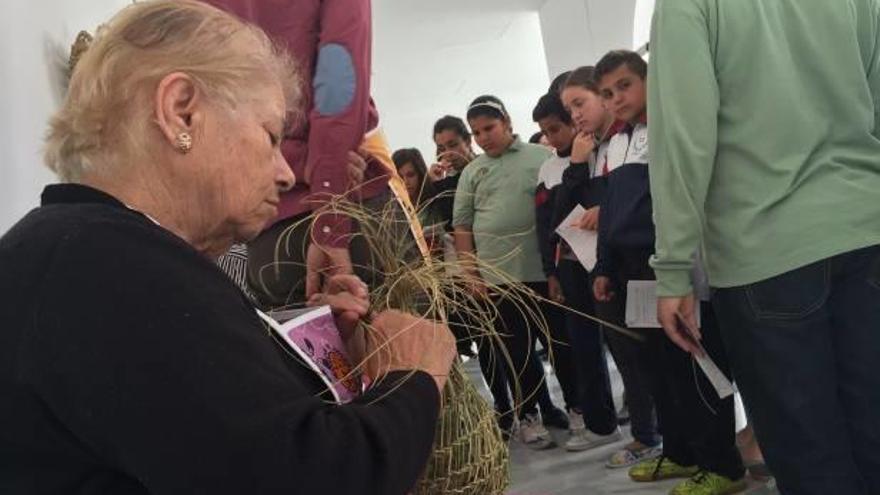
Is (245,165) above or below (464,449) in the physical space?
above

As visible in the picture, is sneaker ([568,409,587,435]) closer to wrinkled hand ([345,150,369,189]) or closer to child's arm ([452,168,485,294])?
child's arm ([452,168,485,294])

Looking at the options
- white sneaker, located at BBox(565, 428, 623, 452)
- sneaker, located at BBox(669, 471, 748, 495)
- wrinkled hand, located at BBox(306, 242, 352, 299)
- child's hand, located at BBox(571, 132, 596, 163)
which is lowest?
white sneaker, located at BBox(565, 428, 623, 452)

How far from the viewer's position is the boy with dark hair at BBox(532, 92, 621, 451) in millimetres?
2564

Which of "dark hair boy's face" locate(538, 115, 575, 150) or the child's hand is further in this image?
"dark hair boy's face" locate(538, 115, 575, 150)

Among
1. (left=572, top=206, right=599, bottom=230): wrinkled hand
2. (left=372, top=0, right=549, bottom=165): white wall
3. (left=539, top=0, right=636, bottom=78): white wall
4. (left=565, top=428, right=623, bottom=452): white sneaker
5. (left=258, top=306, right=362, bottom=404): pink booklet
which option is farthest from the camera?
(left=372, top=0, right=549, bottom=165): white wall

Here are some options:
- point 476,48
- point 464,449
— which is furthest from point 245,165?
point 476,48

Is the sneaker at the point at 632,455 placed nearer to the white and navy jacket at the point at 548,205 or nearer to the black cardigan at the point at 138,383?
the white and navy jacket at the point at 548,205

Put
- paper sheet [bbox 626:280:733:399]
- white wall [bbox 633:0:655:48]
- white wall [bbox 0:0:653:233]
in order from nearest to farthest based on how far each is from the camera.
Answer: paper sheet [bbox 626:280:733:399], white wall [bbox 633:0:655:48], white wall [bbox 0:0:653:233]

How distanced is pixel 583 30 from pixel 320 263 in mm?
5446

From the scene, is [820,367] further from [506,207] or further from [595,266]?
[506,207]

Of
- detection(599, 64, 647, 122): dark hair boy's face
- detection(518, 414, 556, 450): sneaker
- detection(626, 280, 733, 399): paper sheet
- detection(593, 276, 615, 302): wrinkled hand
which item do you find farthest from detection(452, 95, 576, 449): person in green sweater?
detection(626, 280, 733, 399): paper sheet

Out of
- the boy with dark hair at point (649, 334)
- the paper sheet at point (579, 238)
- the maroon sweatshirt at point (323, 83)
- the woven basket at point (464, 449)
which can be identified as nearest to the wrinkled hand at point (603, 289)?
the boy with dark hair at point (649, 334)

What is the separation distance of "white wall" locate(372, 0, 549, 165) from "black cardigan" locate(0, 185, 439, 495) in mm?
6515

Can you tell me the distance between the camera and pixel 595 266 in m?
2.21
